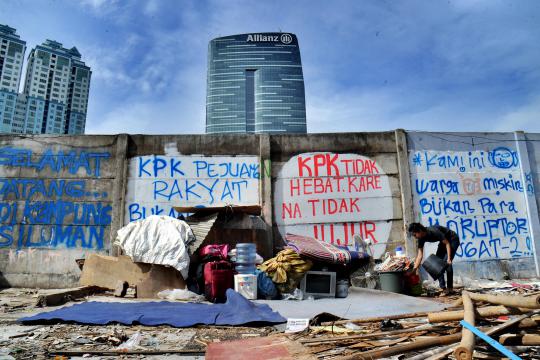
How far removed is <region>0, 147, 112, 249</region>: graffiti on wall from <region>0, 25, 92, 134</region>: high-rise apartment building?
283 feet

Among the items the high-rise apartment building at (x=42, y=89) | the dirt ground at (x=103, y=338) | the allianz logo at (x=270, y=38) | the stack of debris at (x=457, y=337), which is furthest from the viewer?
the allianz logo at (x=270, y=38)

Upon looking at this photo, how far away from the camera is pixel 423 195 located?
8234 millimetres

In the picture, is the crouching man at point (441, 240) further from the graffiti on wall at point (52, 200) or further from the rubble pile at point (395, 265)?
the graffiti on wall at point (52, 200)

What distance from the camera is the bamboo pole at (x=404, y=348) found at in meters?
2.28

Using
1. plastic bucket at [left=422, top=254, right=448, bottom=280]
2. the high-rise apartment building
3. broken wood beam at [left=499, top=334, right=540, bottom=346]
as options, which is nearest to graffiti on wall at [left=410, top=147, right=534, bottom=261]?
plastic bucket at [left=422, top=254, right=448, bottom=280]

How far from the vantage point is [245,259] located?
625cm

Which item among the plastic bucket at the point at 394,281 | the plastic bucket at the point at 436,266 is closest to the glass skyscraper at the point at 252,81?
the plastic bucket at the point at 436,266

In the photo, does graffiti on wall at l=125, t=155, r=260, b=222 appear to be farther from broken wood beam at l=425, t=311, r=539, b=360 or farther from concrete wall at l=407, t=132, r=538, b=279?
broken wood beam at l=425, t=311, r=539, b=360

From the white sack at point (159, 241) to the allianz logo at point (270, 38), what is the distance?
88325 millimetres

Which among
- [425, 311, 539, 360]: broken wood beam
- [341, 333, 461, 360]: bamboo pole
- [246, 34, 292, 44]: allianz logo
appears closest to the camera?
[425, 311, 539, 360]: broken wood beam

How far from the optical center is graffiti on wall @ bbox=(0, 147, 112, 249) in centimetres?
785

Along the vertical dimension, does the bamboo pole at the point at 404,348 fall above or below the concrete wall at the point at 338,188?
below

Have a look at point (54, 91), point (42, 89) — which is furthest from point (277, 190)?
point (42, 89)

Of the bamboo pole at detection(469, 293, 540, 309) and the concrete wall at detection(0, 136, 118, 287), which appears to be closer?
the bamboo pole at detection(469, 293, 540, 309)
